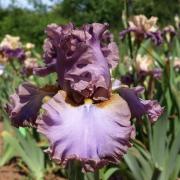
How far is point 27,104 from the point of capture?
1293 mm

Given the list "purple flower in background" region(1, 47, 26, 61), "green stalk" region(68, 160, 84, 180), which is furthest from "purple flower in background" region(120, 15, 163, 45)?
"green stalk" region(68, 160, 84, 180)

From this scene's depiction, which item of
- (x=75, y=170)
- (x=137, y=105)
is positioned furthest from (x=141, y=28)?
(x=75, y=170)

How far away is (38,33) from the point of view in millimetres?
14273

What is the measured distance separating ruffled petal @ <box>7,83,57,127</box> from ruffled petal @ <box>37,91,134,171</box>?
131mm

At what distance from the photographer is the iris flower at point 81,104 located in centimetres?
108

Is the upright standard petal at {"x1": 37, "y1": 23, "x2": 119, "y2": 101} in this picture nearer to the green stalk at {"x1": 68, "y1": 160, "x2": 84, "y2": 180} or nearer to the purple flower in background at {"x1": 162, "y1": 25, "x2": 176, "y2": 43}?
the green stalk at {"x1": 68, "y1": 160, "x2": 84, "y2": 180}

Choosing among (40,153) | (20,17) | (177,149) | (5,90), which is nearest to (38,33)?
(20,17)

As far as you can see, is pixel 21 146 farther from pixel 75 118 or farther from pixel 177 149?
pixel 75 118

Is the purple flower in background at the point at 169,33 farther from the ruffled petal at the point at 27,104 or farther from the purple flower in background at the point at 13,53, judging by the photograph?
the ruffled petal at the point at 27,104

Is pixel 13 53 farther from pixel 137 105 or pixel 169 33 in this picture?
pixel 137 105

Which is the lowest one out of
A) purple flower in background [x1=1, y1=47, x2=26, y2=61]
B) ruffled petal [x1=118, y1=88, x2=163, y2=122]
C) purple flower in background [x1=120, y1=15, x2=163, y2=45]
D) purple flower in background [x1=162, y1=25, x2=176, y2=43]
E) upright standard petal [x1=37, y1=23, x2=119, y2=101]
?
purple flower in background [x1=162, y1=25, x2=176, y2=43]

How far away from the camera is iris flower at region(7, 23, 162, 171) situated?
42.3 inches

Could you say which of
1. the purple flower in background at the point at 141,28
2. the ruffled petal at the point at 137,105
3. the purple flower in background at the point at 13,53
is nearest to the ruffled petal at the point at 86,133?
the ruffled petal at the point at 137,105

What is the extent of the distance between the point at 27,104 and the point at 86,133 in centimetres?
28
